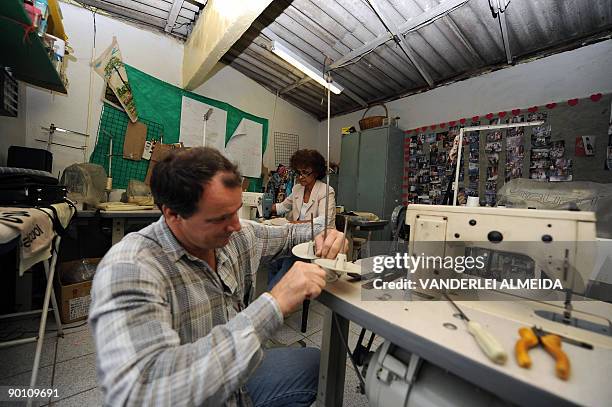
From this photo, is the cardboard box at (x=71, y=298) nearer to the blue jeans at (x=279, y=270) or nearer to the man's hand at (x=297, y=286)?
the blue jeans at (x=279, y=270)

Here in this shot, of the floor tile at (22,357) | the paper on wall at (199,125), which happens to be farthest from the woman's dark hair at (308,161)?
the floor tile at (22,357)

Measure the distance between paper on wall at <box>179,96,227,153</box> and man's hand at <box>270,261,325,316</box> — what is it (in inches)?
121

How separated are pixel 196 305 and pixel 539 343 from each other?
78 cm

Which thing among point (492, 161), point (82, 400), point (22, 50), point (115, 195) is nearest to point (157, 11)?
point (22, 50)

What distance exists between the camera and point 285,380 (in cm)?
90

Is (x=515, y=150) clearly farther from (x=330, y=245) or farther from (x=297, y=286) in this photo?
(x=297, y=286)

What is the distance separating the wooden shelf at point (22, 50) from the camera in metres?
1.26

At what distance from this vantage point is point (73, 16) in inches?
108

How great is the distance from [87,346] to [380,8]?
11.3 ft

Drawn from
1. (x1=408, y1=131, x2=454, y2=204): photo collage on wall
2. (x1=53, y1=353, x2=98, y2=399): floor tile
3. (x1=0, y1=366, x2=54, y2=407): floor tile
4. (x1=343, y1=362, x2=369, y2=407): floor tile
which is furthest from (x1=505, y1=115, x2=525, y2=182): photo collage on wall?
(x1=0, y1=366, x2=54, y2=407): floor tile

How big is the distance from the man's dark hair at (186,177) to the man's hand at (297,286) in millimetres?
278

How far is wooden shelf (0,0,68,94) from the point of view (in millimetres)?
1265

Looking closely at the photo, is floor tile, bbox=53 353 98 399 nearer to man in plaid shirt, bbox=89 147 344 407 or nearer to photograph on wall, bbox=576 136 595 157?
man in plaid shirt, bbox=89 147 344 407

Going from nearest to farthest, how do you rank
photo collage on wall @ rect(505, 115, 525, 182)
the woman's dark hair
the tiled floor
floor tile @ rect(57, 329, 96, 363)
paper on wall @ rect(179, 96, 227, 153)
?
the tiled floor
floor tile @ rect(57, 329, 96, 363)
the woman's dark hair
photo collage on wall @ rect(505, 115, 525, 182)
paper on wall @ rect(179, 96, 227, 153)
